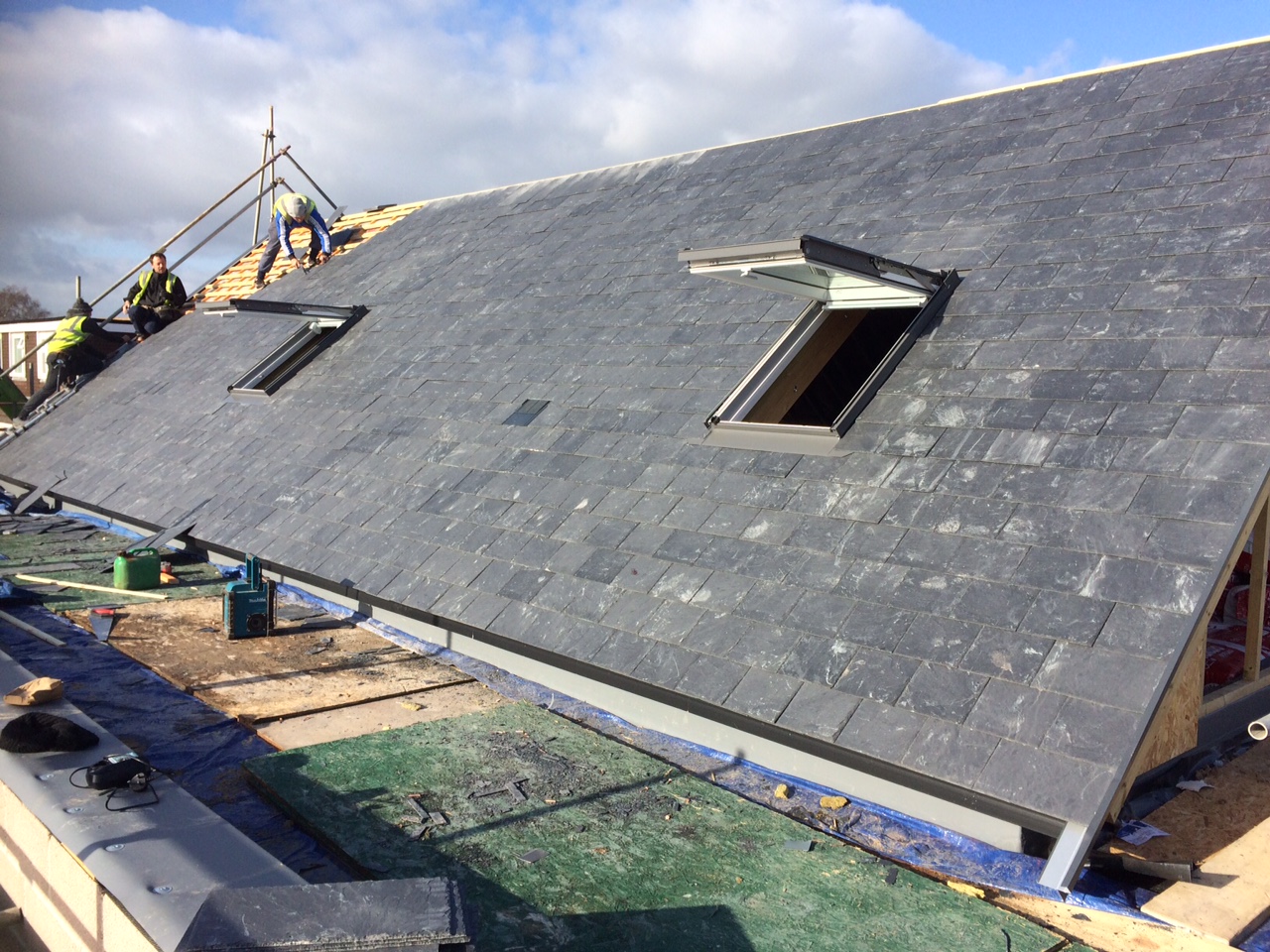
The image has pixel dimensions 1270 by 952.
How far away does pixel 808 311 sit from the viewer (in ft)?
25.2

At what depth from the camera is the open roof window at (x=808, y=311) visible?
6.42 metres

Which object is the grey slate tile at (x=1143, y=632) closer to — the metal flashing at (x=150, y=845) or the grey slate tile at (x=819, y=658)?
the grey slate tile at (x=819, y=658)

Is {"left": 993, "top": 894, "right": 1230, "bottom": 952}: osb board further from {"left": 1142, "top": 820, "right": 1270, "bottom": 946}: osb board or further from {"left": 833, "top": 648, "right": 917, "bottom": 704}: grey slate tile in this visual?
{"left": 833, "top": 648, "right": 917, "bottom": 704}: grey slate tile

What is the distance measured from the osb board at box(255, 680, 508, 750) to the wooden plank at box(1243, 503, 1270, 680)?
4.76 metres

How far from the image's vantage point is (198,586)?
9.72m

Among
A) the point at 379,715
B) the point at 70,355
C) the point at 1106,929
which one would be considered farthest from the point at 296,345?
the point at 1106,929

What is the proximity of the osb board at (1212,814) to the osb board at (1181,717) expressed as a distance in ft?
1.04

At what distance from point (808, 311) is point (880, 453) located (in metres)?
1.91

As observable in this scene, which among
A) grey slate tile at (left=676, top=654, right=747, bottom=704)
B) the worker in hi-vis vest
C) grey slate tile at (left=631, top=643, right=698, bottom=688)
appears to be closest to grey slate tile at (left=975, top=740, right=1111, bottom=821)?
grey slate tile at (left=676, top=654, right=747, bottom=704)

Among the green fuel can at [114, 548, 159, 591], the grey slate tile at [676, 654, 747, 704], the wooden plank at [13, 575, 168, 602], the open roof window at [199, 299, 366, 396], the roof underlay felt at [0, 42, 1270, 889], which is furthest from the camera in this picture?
the open roof window at [199, 299, 366, 396]

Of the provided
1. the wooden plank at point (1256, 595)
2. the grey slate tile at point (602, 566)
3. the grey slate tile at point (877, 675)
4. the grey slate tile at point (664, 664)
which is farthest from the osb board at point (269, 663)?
the wooden plank at point (1256, 595)

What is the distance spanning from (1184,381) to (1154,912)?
2886 millimetres

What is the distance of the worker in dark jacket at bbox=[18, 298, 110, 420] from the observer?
55.9 ft

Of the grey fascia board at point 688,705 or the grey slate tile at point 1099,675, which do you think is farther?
the grey fascia board at point 688,705
